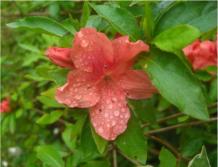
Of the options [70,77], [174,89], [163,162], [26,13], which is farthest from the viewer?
[26,13]

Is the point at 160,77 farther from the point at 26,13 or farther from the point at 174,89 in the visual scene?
the point at 26,13

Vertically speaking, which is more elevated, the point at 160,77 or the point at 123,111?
the point at 160,77

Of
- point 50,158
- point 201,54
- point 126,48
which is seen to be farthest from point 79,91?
point 201,54

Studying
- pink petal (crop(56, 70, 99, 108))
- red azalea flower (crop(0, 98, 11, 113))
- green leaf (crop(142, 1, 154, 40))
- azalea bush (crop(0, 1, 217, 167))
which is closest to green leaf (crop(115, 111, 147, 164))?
azalea bush (crop(0, 1, 217, 167))

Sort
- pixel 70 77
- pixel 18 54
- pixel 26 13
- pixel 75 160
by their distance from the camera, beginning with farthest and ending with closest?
pixel 18 54
pixel 26 13
pixel 75 160
pixel 70 77

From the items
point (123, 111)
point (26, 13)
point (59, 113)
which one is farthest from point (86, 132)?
point (26, 13)

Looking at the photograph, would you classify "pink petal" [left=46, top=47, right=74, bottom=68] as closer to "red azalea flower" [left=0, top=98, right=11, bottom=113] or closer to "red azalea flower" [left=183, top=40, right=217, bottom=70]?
"red azalea flower" [left=183, top=40, right=217, bottom=70]
